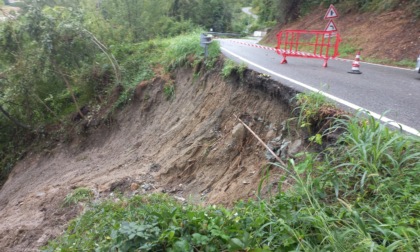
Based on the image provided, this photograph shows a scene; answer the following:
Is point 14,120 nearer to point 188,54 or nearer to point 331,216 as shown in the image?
point 188,54

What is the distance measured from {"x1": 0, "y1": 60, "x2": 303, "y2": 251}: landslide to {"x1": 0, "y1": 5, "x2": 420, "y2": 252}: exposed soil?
3 centimetres

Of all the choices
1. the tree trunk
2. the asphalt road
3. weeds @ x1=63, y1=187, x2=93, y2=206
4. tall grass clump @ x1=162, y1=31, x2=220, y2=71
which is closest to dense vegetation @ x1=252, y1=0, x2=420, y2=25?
the asphalt road

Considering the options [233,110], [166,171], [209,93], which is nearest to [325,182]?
[233,110]

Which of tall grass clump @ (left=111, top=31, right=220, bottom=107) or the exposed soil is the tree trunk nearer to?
the exposed soil

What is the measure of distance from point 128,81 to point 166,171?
7208 millimetres

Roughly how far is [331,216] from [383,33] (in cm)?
1340

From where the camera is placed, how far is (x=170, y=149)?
26.3 feet

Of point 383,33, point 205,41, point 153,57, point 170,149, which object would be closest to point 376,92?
point 170,149

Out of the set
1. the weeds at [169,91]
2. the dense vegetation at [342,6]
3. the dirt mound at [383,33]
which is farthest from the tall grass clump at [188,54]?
the dense vegetation at [342,6]

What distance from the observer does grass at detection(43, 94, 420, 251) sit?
246 centimetres

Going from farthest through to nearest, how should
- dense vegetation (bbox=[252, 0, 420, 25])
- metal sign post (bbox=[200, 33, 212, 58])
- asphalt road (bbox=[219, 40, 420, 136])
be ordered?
dense vegetation (bbox=[252, 0, 420, 25]) < metal sign post (bbox=[200, 33, 212, 58]) < asphalt road (bbox=[219, 40, 420, 136])

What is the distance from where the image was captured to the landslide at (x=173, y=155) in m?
5.70

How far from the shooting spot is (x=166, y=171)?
709 centimetres

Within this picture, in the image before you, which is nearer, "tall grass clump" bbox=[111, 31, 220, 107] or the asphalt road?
the asphalt road
